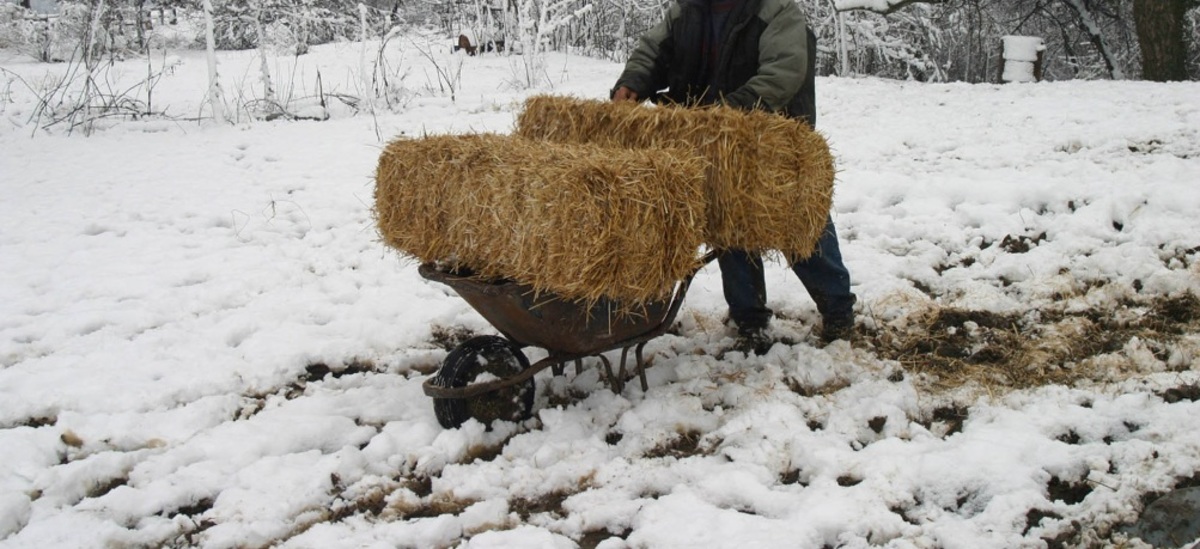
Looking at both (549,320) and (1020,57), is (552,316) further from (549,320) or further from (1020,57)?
(1020,57)

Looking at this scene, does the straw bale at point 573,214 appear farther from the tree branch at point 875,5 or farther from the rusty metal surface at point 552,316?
the tree branch at point 875,5

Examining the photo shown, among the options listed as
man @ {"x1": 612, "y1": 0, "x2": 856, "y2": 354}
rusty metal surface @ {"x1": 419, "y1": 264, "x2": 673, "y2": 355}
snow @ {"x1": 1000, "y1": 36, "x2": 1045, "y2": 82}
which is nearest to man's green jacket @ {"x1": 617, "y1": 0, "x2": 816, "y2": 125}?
man @ {"x1": 612, "y1": 0, "x2": 856, "y2": 354}

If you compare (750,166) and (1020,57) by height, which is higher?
(1020,57)

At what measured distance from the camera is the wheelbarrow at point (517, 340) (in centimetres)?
287

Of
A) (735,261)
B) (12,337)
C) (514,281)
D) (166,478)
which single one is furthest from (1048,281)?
(12,337)

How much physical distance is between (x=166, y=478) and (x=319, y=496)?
542mm

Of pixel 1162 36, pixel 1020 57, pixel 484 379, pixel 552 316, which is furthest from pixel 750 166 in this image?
pixel 1162 36

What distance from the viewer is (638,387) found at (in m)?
3.44

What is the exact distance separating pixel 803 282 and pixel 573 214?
1.54 m

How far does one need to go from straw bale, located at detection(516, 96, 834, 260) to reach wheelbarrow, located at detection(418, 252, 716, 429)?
20cm

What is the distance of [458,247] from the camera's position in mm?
3010

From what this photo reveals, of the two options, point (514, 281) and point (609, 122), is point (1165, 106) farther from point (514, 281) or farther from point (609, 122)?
point (514, 281)

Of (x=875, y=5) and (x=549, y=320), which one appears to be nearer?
(x=549, y=320)

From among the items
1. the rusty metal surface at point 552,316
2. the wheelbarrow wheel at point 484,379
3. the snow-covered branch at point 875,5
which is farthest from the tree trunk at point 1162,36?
the wheelbarrow wheel at point 484,379
